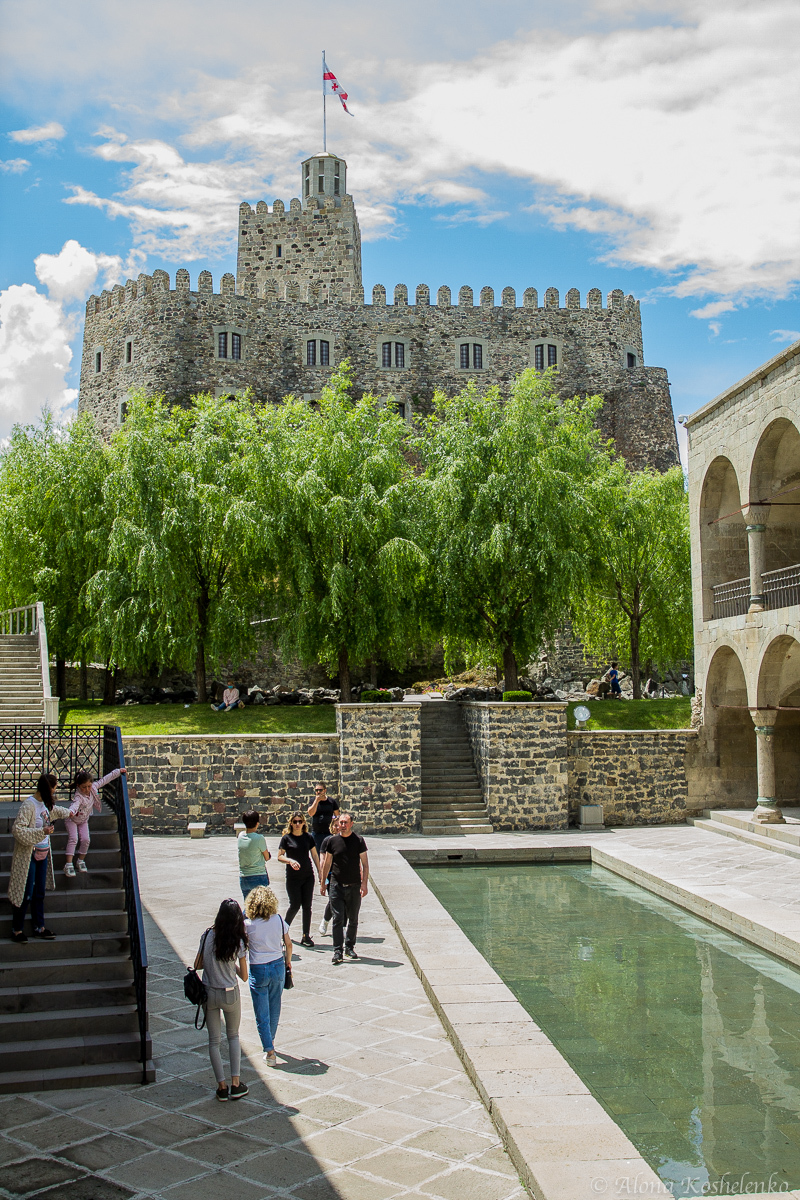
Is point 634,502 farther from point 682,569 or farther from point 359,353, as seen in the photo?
point 359,353

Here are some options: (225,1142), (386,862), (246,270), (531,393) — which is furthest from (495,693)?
(246,270)

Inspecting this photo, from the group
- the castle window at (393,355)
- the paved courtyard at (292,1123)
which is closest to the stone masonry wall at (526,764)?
the paved courtyard at (292,1123)

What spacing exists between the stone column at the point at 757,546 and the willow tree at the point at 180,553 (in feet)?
37.7

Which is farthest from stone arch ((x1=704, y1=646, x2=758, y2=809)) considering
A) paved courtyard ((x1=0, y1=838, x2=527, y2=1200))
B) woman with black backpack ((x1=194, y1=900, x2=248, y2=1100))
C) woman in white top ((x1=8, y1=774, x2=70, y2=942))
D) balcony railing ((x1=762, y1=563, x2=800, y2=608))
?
woman with black backpack ((x1=194, y1=900, x2=248, y2=1100))

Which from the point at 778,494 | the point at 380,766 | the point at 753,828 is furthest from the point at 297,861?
the point at 778,494

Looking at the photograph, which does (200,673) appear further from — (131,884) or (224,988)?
(224,988)

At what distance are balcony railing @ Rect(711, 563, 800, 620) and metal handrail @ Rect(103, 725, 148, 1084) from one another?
A: 472 inches

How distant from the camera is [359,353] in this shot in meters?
42.3

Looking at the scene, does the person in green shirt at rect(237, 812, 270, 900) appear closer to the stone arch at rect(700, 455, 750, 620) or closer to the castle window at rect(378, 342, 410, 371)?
the stone arch at rect(700, 455, 750, 620)

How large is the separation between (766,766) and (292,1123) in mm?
14720

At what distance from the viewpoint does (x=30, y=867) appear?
7871 millimetres

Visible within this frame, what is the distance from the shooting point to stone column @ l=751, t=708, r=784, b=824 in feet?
60.1

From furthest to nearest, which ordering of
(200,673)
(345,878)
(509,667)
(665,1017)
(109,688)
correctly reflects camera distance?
(109,688) → (200,673) → (509,667) → (345,878) → (665,1017)

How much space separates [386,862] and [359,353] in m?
31.2
